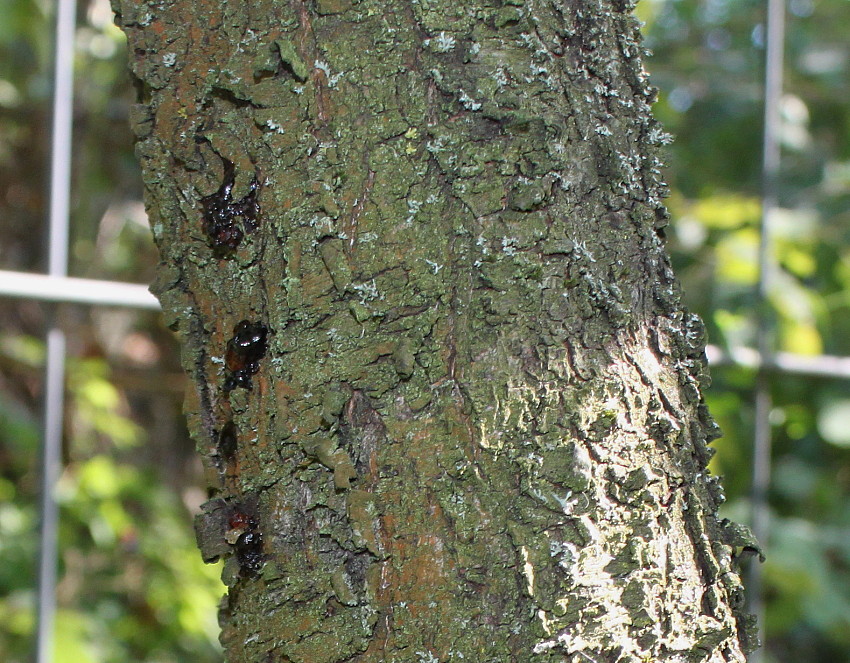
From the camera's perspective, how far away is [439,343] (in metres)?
0.43

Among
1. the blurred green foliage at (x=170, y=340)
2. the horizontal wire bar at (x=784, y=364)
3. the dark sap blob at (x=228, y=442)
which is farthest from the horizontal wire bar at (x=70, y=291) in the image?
the horizontal wire bar at (x=784, y=364)

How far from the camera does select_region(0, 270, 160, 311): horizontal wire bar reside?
0.96m

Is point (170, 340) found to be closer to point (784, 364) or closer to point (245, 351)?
point (784, 364)

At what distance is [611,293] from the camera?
1.44 feet

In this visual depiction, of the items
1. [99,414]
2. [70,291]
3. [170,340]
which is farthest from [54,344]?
[170,340]

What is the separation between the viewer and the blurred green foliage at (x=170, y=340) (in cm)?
170

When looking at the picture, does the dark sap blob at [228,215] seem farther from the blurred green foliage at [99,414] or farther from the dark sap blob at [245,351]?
the blurred green foliage at [99,414]

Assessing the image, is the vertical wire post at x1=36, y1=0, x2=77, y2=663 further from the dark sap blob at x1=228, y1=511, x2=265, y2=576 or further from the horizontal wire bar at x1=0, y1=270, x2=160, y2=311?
the dark sap blob at x1=228, y1=511, x2=265, y2=576

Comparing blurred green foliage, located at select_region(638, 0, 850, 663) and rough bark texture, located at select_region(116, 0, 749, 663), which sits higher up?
blurred green foliage, located at select_region(638, 0, 850, 663)

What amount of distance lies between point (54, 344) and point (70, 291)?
0.20 feet

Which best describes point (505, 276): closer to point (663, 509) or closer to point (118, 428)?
point (663, 509)

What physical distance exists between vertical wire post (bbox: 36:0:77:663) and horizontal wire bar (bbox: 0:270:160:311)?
3 centimetres

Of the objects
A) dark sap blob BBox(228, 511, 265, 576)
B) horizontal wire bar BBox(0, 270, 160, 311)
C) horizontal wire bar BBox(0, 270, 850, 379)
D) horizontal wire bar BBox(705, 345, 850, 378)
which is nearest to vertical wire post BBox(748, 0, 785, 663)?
horizontal wire bar BBox(705, 345, 850, 378)

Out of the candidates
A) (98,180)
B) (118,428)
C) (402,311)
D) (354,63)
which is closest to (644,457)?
(402,311)
